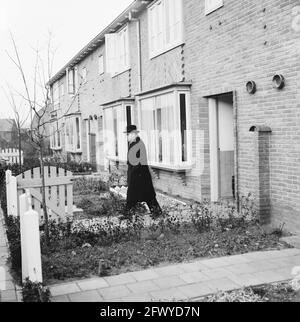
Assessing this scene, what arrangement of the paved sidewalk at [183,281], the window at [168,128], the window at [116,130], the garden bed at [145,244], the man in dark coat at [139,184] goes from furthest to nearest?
the window at [116,130]
the window at [168,128]
the man in dark coat at [139,184]
the garden bed at [145,244]
the paved sidewalk at [183,281]

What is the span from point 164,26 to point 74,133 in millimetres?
14023

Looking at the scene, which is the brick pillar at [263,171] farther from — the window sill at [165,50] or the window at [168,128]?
the window sill at [165,50]

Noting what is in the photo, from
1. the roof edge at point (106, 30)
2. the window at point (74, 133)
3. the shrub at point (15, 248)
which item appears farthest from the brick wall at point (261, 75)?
the window at point (74, 133)

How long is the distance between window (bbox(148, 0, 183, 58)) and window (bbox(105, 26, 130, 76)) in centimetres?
290

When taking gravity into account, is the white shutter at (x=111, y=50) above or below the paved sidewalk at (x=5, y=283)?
above

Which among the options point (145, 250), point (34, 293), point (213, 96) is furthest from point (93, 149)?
point (34, 293)

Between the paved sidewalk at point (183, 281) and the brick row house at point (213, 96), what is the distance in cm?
188

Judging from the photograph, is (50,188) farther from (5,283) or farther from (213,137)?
(213,137)

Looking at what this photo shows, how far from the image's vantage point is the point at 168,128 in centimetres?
1186

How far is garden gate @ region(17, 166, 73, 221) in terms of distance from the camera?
8.21m

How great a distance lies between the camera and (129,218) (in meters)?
8.17

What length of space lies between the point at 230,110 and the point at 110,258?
18.6 feet

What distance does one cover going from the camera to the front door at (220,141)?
10562 mm
